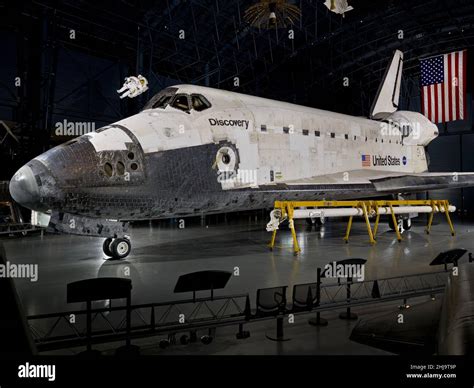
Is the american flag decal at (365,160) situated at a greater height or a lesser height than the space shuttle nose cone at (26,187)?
greater

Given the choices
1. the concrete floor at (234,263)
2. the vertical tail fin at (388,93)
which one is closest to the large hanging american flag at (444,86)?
the vertical tail fin at (388,93)

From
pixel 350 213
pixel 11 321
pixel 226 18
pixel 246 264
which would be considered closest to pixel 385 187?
pixel 350 213

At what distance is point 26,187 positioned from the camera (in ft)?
11.4

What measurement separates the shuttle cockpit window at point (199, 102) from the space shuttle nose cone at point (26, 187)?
2.13 m

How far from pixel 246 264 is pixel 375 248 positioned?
8.53 ft

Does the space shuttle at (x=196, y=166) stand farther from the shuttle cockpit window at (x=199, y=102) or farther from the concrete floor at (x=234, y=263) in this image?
the concrete floor at (x=234, y=263)

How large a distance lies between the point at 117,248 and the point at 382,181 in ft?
15.9

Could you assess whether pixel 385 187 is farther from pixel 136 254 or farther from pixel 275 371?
pixel 275 371

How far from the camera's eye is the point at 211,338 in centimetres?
216

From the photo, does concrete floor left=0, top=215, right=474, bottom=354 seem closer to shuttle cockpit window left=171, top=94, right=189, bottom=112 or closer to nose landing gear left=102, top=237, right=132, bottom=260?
nose landing gear left=102, top=237, right=132, bottom=260

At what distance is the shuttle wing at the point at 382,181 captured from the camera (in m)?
5.86

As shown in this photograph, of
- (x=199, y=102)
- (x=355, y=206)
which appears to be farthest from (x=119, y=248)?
(x=355, y=206)

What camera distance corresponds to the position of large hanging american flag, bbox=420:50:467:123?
11070 mm

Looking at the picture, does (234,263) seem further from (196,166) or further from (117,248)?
(117,248)
